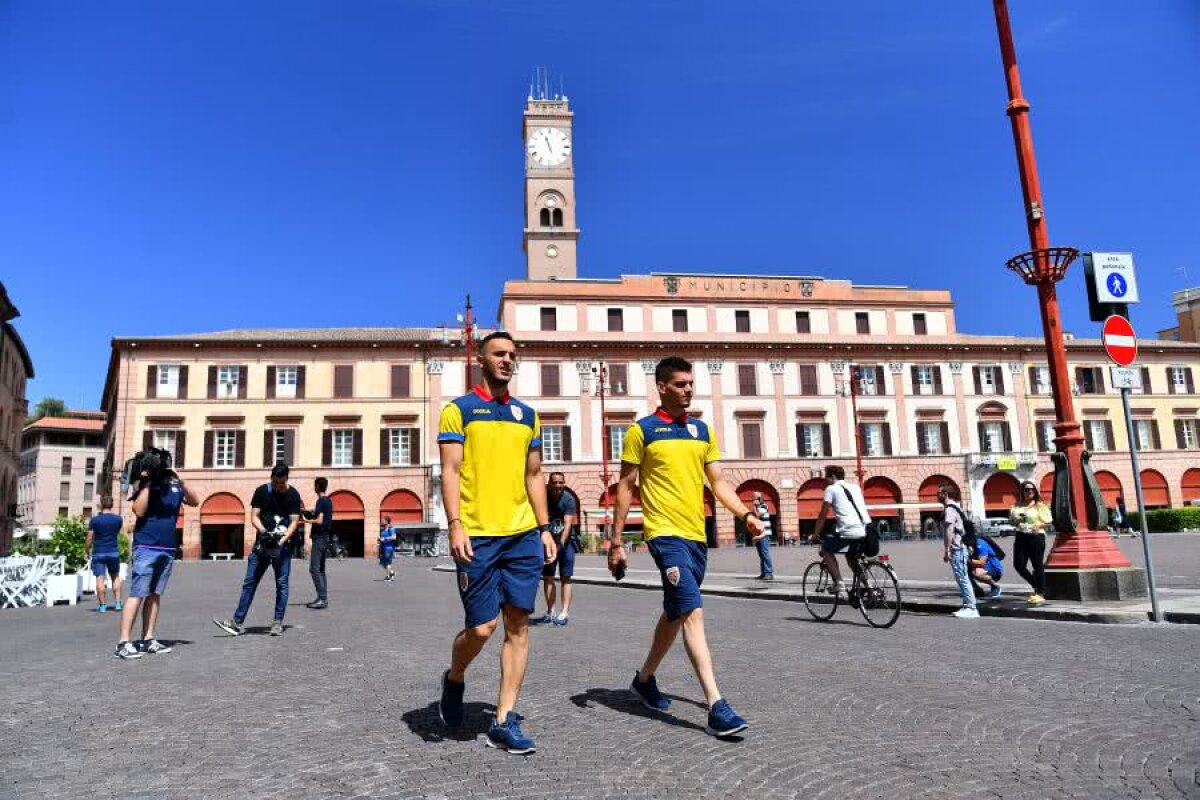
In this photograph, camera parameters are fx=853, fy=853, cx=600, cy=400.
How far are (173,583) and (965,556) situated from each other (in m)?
19.2

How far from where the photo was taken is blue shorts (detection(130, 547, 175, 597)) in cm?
739

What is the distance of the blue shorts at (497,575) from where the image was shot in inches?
162

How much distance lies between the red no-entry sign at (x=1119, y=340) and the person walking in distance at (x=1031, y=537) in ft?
6.31

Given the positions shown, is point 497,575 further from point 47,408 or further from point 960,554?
point 47,408

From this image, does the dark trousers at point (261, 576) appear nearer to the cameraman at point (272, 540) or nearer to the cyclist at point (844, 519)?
the cameraman at point (272, 540)

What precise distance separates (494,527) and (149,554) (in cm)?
482

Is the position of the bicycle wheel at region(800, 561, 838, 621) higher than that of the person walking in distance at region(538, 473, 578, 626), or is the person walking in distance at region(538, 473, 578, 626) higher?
the person walking in distance at region(538, 473, 578, 626)

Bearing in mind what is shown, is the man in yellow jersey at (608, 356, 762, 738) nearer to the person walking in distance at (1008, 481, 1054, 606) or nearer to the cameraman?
the cameraman

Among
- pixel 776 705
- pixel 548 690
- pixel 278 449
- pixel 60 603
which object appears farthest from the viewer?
pixel 278 449

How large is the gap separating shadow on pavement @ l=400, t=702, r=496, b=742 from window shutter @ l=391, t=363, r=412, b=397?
140ft

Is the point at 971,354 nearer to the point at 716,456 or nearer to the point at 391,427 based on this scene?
the point at 391,427

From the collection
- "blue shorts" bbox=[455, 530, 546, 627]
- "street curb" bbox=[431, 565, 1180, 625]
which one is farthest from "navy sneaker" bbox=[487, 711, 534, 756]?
"street curb" bbox=[431, 565, 1180, 625]

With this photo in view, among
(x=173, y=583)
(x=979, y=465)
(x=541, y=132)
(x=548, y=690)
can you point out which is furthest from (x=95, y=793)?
(x=541, y=132)

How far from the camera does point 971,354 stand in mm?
51625
